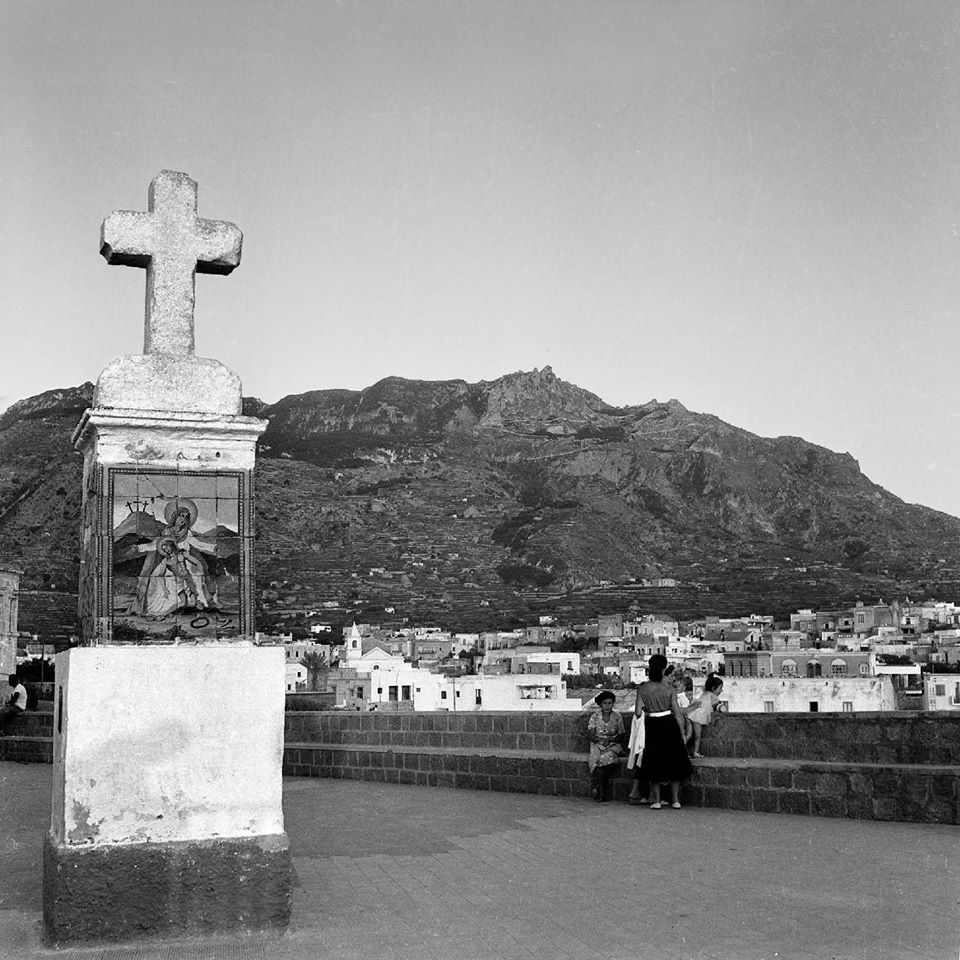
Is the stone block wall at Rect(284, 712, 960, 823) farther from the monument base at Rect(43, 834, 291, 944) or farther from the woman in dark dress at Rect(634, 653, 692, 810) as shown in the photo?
the monument base at Rect(43, 834, 291, 944)

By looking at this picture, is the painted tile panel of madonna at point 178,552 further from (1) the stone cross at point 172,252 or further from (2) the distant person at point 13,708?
(2) the distant person at point 13,708

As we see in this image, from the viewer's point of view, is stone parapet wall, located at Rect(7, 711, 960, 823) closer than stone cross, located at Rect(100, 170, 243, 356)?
No

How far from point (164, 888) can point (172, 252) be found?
2692 mm

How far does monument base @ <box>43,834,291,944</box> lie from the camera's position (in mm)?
4453

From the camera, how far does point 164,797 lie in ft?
15.2

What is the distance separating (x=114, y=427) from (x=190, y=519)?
1.68ft

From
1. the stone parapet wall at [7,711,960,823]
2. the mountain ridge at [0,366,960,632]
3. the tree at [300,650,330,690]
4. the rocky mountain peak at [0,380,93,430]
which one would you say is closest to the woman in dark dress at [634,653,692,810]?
the stone parapet wall at [7,711,960,823]

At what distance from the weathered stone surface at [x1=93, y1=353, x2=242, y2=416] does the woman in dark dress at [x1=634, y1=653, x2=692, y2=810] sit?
470 centimetres

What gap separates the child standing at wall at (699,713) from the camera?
949cm

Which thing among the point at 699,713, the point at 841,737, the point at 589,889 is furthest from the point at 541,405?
the point at 589,889

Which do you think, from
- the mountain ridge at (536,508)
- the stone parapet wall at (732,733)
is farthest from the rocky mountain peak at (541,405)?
the stone parapet wall at (732,733)

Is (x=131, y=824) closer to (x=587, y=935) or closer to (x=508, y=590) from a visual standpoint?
(x=587, y=935)

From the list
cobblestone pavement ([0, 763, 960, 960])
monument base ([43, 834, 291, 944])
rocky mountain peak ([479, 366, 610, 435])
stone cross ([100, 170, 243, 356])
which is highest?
rocky mountain peak ([479, 366, 610, 435])

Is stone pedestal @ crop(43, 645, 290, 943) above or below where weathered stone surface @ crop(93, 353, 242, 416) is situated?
below
